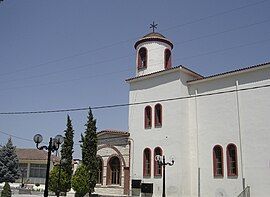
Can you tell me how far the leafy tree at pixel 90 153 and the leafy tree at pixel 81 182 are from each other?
0.29 metres

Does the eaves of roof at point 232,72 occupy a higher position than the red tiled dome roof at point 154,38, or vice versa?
the red tiled dome roof at point 154,38

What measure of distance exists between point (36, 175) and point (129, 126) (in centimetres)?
4108

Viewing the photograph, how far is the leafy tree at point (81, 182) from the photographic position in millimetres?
26078

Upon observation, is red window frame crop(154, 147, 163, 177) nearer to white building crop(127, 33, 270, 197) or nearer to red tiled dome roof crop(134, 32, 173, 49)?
white building crop(127, 33, 270, 197)

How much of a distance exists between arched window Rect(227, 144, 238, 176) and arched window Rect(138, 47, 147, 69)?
9672 millimetres

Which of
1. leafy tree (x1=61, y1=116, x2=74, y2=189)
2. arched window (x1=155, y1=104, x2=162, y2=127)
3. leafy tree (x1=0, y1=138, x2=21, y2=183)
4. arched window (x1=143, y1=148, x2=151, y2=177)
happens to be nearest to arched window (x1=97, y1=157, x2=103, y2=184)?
leafy tree (x1=61, y1=116, x2=74, y2=189)

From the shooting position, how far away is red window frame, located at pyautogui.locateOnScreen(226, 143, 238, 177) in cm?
2169

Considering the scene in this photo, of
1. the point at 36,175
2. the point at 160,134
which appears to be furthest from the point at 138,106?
the point at 36,175

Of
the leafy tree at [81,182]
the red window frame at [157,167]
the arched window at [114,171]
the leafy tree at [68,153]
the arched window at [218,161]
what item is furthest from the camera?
the leafy tree at [68,153]

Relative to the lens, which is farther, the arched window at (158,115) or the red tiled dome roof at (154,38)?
the red tiled dome roof at (154,38)

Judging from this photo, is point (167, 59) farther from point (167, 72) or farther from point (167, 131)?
point (167, 131)

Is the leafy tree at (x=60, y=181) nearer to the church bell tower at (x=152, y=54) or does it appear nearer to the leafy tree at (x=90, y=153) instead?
the leafy tree at (x=90, y=153)

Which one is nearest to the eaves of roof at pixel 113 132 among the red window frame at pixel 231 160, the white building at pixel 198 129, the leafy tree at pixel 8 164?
the white building at pixel 198 129

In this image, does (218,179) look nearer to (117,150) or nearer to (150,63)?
(117,150)
